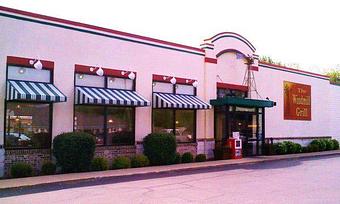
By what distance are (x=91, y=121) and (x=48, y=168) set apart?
118 inches

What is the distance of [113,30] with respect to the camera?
18.8 meters

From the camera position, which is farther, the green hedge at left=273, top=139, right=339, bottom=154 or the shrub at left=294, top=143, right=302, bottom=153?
the shrub at left=294, top=143, right=302, bottom=153

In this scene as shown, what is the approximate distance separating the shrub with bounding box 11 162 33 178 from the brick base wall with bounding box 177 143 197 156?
8104 millimetres

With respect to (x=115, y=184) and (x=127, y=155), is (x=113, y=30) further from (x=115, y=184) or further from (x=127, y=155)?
(x=115, y=184)

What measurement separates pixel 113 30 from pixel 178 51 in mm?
4077

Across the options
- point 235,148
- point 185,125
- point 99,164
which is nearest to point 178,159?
point 185,125

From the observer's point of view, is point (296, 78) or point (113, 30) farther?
point (296, 78)

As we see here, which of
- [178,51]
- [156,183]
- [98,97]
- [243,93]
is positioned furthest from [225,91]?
[156,183]

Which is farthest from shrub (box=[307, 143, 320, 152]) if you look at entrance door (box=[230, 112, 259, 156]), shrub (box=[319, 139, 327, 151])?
entrance door (box=[230, 112, 259, 156])

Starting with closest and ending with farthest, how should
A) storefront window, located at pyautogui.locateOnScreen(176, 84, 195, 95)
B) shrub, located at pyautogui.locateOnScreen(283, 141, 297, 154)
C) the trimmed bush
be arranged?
the trimmed bush < storefront window, located at pyautogui.locateOnScreen(176, 84, 195, 95) < shrub, located at pyautogui.locateOnScreen(283, 141, 297, 154)

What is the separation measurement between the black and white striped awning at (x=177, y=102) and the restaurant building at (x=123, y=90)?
0.16ft

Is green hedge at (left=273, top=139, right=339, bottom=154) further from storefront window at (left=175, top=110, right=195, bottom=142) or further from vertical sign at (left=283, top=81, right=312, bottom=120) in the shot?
storefront window at (left=175, top=110, right=195, bottom=142)

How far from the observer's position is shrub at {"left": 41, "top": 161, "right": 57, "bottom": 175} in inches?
614

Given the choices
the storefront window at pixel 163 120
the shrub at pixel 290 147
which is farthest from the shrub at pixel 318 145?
the storefront window at pixel 163 120
